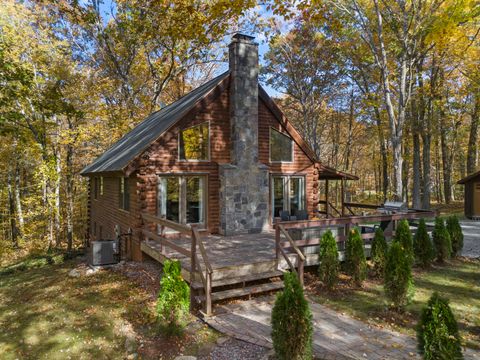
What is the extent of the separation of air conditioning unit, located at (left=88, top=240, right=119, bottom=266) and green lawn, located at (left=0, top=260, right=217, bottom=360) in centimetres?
88

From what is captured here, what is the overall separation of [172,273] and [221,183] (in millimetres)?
6182

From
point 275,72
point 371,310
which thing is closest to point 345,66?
point 275,72

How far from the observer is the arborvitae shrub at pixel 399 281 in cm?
654

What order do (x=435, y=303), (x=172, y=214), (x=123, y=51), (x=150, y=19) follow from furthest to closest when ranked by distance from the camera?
(x=123, y=51)
(x=150, y=19)
(x=172, y=214)
(x=435, y=303)

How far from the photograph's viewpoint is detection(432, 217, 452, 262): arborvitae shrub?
10.1 metres

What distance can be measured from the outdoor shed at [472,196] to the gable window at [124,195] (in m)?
18.7

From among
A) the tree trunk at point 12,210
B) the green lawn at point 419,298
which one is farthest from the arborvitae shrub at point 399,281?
the tree trunk at point 12,210

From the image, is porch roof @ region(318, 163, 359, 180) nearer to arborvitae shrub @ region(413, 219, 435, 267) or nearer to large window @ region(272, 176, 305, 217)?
large window @ region(272, 176, 305, 217)

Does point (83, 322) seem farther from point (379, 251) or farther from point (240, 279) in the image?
point (379, 251)

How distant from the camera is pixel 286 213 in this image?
515 inches

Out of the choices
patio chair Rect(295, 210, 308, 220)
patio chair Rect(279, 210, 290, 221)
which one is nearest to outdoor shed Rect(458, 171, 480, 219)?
patio chair Rect(295, 210, 308, 220)

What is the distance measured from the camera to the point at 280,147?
13.6 meters

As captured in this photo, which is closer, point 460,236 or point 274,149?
point 460,236

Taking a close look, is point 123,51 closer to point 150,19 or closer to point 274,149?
point 150,19
